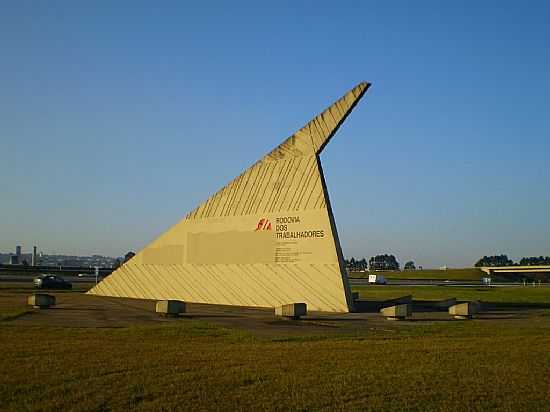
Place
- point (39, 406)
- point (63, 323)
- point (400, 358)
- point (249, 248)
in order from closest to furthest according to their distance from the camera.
Answer: point (39, 406) < point (400, 358) < point (63, 323) < point (249, 248)

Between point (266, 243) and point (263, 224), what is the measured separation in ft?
4.33

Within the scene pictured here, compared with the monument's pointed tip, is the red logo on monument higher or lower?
lower

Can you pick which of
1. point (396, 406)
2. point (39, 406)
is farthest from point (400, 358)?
point (39, 406)

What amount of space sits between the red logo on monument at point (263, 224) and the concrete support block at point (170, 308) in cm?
1007

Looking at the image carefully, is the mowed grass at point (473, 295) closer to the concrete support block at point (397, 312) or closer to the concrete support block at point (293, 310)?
the concrete support block at point (397, 312)

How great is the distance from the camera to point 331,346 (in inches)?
691

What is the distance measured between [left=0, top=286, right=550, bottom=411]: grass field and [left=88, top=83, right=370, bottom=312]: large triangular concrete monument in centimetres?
1235

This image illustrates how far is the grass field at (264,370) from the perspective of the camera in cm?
1023

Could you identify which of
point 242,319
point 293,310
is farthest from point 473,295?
point 242,319

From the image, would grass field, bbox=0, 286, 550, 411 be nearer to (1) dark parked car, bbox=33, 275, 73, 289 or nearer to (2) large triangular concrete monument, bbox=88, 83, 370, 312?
(2) large triangular concrete monument, bbox=88, 83, 370, 312

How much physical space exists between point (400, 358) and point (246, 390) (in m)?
5.58

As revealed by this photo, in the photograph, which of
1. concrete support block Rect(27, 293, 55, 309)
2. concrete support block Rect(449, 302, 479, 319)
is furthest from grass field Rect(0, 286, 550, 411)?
concrete support block Rect(27, 293, 55, 309)

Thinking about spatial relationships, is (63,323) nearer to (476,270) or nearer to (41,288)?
(41,288)

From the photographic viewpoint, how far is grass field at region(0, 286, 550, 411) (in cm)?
1023
